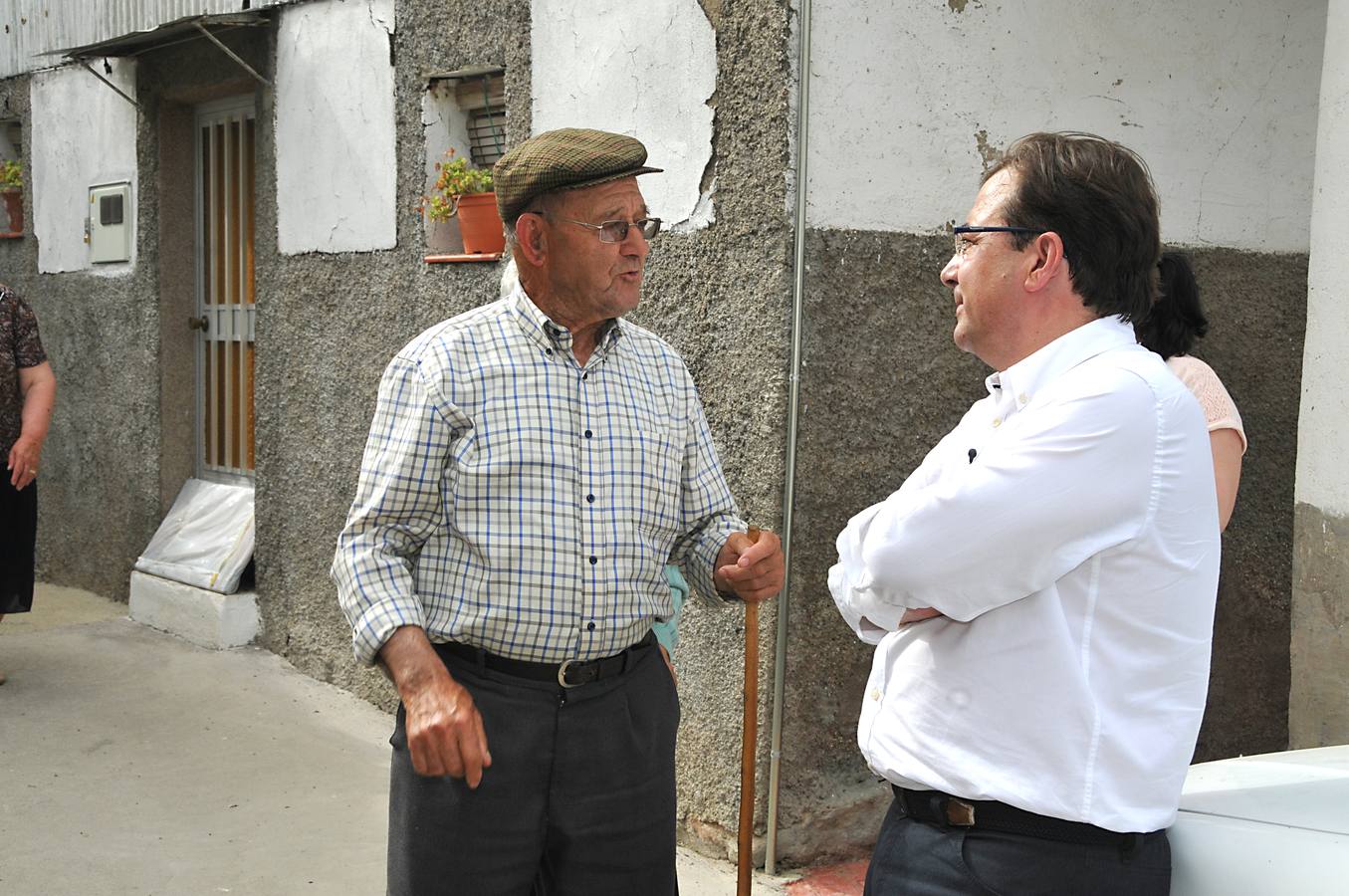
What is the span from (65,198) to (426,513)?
21.3 feet

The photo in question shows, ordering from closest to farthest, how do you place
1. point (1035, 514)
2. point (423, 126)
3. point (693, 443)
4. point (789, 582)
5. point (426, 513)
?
point (1035, 514) → point (426, 513) → point (693, 443) → point (789, 582) → point (423, 126)

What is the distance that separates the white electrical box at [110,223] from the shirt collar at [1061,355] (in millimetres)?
6443

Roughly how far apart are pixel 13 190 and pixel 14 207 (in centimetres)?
16

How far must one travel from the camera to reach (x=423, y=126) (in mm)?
5516

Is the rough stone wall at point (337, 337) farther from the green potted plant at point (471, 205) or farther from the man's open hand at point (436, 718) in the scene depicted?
the man's open hand at point (436, 718)

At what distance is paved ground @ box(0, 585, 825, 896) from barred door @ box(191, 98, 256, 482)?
3.59ft

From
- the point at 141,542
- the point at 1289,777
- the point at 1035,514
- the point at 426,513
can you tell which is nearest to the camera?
the point at 1035,514

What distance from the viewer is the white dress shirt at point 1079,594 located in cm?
179

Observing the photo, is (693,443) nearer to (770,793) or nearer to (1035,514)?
(1035,514)

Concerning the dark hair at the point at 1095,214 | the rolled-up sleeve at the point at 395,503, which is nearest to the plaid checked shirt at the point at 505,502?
the rolled-up sleeve at the point at 395,503

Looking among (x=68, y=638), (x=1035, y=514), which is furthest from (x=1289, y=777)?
(x=68, y=638)

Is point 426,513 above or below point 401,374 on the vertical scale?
below

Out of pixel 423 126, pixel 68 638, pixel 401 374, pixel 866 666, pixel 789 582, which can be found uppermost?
pixel 423 126

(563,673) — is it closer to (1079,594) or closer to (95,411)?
(1079,594)
